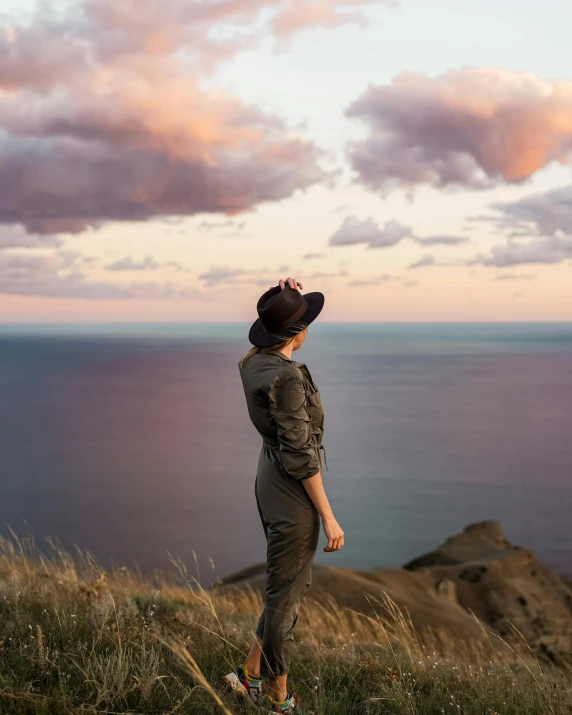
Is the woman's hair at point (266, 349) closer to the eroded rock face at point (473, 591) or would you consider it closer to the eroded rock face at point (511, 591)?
the eroded rock face at point (473, 591)

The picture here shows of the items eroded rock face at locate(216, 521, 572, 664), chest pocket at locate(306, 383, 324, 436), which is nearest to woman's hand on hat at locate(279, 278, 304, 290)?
chest pocket at locate(306, 383, 324, 436)

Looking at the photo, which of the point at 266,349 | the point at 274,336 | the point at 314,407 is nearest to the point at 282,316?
the point at 274,336

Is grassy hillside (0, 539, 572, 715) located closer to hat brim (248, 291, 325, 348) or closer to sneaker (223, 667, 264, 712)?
sneaker (223, 667, 264, 712)

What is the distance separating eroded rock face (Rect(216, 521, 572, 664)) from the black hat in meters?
8.24

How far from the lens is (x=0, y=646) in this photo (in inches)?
176

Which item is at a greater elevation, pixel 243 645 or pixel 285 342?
pixel 285 342

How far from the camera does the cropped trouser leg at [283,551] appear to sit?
3.97m

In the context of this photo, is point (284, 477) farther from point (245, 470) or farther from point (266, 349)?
point (245, 470)

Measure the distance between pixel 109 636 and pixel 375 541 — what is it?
33.3 meters

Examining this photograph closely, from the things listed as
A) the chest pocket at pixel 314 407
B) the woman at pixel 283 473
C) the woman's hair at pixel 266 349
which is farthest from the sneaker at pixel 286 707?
the woman's hair at pixel 266 349

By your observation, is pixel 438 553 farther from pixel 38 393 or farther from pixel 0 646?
pixel 38 393

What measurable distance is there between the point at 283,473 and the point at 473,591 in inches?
555

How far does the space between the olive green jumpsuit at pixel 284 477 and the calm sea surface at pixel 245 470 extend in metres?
13.9

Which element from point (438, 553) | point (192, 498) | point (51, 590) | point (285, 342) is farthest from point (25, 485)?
point (285, 342)
